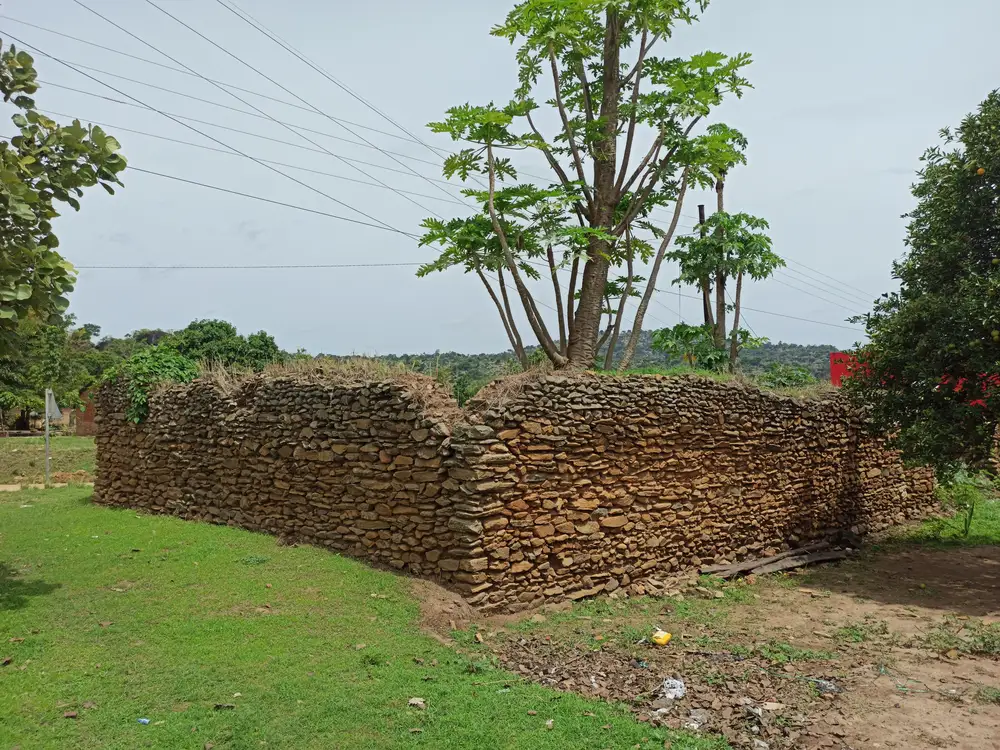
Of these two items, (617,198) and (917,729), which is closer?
(917,729)

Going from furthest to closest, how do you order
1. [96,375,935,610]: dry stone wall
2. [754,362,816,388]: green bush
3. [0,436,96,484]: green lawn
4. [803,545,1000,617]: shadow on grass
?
[0,436,96,484]: green lawn < [754,362,816,388]: green bush < [803,545,1000,617]: shadow on grass < [96,375,935,610]: dry stone wall

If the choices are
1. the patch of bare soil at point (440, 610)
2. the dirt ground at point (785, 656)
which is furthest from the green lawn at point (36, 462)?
the dirt ground at point (785, 656)

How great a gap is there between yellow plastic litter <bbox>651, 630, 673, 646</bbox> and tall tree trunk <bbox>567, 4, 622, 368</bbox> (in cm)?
586

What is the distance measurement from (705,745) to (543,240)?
318 inches

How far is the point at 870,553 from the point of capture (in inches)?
509

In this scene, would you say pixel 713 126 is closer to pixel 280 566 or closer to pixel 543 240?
pixel 543 240

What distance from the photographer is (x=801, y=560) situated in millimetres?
11805

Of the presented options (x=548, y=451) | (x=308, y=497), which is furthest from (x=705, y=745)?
(x=308, y=497)

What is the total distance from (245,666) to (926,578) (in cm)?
1010

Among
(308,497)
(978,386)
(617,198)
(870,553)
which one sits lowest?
(870,553)

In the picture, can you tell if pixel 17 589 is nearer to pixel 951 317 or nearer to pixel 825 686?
pixel 825 686

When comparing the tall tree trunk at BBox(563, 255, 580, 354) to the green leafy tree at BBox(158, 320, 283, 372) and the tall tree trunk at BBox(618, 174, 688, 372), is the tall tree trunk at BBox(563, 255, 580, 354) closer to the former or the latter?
the tall tree trunk at BBox(618, 174, 688, 372)

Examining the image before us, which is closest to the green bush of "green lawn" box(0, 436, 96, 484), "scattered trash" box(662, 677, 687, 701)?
"scattered trash" box(662, 677, 687, 701)

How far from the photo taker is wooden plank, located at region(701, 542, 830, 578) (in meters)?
10.6
